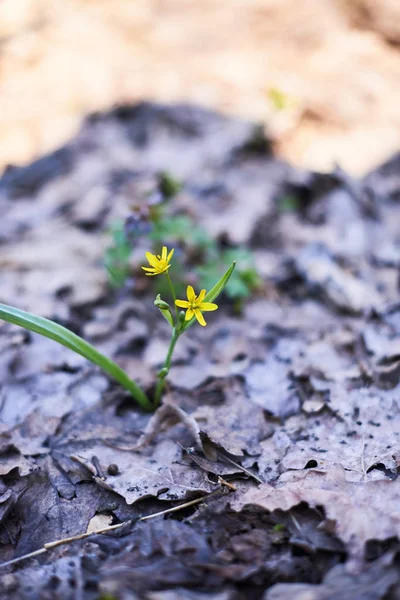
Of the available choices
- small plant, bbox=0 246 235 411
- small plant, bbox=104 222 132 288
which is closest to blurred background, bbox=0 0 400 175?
small plant, bbox=104 222 132 288

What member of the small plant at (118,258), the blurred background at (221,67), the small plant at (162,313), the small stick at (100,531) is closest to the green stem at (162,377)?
the small plant at (162,313)

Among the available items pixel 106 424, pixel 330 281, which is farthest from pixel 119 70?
pixel 106 424

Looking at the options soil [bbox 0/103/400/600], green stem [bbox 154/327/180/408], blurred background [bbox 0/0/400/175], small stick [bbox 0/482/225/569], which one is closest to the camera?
soil [bbox 0/103/400/600]

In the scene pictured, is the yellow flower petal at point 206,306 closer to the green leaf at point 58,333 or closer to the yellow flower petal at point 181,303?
the yellow flower petal at point 181,303

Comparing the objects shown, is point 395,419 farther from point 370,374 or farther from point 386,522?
point 386,522

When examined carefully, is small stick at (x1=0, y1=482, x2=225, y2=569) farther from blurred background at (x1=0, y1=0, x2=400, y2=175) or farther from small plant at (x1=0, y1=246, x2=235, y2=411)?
blurred background at (x1=0, y1=0, x2=400, y2=175)

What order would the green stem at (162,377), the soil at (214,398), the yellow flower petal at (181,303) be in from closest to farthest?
the soil at (214,398) < the yellow flower petal at (181,303) < the green stem at (162,377)
